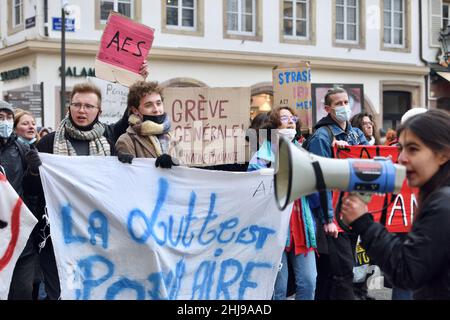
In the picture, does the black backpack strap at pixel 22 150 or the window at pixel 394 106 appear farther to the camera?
the window at pixel 394 106

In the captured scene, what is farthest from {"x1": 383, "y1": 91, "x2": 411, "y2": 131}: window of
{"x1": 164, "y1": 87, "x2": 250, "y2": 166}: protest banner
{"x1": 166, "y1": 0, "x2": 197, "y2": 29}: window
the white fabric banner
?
the white fabric banner

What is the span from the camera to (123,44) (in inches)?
277

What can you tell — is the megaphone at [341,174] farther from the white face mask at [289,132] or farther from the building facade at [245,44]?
the building facade at [245,44]

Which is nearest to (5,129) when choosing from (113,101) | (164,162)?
(164,162)

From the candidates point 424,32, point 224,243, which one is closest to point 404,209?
point 224,243

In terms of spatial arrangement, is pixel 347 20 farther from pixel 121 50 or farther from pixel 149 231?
pixel 149 231

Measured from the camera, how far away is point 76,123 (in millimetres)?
5230

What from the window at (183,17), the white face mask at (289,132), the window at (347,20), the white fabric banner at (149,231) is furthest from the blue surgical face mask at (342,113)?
the window at (347,20)

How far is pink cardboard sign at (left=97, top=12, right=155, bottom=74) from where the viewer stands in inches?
274

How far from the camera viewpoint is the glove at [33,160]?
16.5 ft

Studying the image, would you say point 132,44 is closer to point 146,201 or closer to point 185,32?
point 146,201

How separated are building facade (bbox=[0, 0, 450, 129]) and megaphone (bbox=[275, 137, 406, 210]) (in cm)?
1317

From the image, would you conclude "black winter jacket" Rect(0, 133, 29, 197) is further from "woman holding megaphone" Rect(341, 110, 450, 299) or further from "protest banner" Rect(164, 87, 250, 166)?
"woman holding megaphone" Rect(341, 110, 450, 299)

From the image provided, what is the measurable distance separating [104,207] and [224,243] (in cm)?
90
